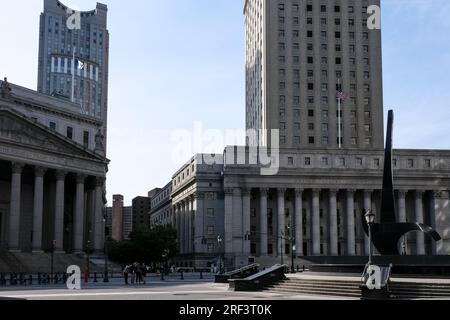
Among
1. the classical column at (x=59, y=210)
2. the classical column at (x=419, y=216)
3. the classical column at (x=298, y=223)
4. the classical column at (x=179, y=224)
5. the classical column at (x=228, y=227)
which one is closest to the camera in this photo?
the classical column at (x=59, y=210)

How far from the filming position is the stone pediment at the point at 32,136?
236ft

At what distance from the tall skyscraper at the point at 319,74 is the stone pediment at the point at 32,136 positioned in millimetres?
55029

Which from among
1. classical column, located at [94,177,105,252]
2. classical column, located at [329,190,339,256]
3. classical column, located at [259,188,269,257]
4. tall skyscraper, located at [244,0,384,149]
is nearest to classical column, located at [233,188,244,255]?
classical column, located at [259,188,269,257]

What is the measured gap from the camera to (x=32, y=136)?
75438mm

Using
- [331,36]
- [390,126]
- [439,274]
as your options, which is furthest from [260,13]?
[439,274]

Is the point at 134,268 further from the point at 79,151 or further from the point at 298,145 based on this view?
the point at 298,145

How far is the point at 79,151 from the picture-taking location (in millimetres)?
81750

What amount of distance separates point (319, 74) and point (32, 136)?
241ft

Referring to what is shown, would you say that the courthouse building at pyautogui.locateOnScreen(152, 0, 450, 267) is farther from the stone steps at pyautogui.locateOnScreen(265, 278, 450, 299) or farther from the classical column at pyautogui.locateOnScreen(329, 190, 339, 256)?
the stone steps at pyautogui.locateOnScreen(265, 278, 450, 299)

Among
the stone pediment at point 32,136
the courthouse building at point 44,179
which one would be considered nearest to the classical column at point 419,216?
the courthouse building at point 44,179

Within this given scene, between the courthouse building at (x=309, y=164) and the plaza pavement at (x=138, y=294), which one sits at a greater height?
the courthouse building at (x=309, y=164)

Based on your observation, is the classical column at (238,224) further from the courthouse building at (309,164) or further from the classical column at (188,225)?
the classical column at (188,225)

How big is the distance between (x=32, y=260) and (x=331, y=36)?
8664 centimetres

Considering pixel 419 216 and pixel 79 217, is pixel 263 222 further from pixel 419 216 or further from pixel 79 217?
pixel 79 217
